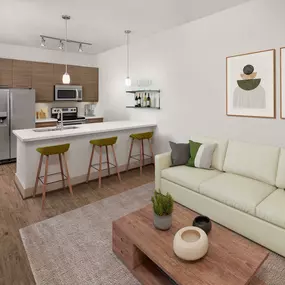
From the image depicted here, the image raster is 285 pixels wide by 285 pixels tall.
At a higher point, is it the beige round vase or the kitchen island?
the kitchen island

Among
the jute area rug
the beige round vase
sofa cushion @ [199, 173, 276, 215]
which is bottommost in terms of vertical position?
the jute area rug

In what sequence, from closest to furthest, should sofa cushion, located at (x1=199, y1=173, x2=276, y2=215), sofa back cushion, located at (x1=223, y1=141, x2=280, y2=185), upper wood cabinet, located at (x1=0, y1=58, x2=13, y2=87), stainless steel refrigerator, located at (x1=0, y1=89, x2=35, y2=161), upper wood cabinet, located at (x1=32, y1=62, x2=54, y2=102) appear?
sofa cushion, located at (x1=199, y1=173, x2=276, y2=215) < sofa back cushion, located at (x1=223, y1=141, x2=280, y2=185) < stainless steel refrigerator, located at (x1=0, y1=89, x2=35, y2=161) < upper wood cabinet, located at (x1=0, y1=58, x2=13, y2=87) < upper wood cabinet, located at (x1=32, y1=62, x2=54, y2=102)

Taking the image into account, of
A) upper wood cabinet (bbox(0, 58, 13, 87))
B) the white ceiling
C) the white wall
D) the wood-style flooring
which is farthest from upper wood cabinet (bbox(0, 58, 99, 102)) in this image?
the wood-style flooring

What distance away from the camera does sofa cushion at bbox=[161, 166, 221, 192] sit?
9.53ft

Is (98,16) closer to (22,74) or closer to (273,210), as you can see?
(22,74)

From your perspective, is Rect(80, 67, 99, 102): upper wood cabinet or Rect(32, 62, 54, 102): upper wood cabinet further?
Rect(80, 67, 99, 102): upper wood cabinet

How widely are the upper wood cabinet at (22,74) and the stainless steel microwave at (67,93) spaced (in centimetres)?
65

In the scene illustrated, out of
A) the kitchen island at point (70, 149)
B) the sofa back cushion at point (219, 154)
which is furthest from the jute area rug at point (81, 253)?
the sofa back cushion at point (219, 154)

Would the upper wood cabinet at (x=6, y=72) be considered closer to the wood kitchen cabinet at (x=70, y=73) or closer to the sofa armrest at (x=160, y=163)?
the wood kitchen cabinet at (x=70, y=73)

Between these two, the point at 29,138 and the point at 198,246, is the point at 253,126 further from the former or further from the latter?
the point at 29,138

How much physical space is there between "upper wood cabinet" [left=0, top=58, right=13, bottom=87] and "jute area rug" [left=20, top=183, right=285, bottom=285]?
12.6ft

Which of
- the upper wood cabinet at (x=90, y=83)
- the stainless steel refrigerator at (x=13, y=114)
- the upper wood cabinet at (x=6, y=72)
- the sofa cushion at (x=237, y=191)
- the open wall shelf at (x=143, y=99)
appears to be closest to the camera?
the sofa cushion at (x=237, y=191)

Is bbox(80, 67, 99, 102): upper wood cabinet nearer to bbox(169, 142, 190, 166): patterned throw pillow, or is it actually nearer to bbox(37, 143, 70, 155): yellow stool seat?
bbox(37, 143, 70, 155): yellow stool seat

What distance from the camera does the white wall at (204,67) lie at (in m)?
3.11
